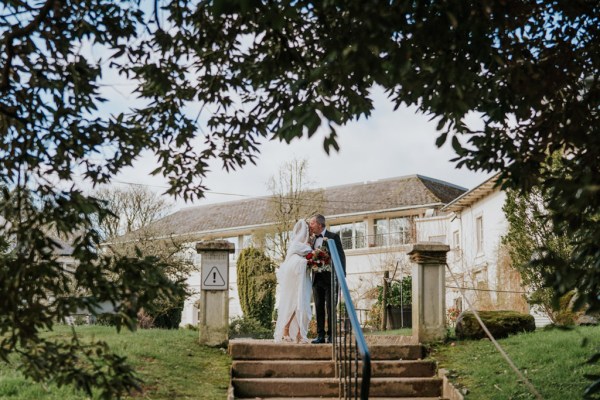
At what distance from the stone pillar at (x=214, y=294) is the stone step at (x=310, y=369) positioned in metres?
1.19

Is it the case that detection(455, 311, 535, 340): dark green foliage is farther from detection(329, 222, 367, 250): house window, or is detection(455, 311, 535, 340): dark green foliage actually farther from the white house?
detection(329, 222, 367, 250): house window

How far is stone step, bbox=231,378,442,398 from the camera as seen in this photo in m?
8.12

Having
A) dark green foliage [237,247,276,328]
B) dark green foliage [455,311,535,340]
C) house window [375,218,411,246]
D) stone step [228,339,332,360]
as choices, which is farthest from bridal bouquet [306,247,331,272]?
house window [375,218,411,246]

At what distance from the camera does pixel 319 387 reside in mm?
8117

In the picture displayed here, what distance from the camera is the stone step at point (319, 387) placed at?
8117mm

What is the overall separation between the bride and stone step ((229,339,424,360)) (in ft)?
4.36

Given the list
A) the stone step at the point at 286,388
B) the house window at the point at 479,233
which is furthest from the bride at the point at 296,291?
the house window at the point at 479,233

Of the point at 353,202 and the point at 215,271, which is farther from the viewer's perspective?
the point at 353,202

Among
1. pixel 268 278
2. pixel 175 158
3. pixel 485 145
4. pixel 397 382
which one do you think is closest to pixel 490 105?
pixel 485 145

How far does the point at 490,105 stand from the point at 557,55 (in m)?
0.62

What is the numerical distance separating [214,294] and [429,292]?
2.99m

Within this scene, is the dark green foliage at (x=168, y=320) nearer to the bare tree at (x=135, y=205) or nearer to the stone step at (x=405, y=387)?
the bare tree at (x=135, y=205)

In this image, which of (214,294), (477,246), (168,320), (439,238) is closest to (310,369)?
(214,294)

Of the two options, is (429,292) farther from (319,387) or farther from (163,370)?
(163,370)
